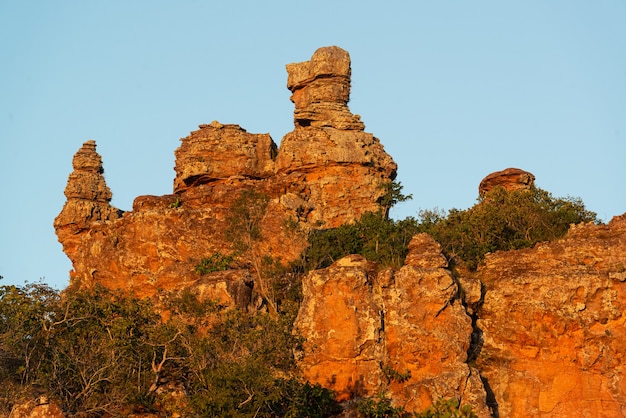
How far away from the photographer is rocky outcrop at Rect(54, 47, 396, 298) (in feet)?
143

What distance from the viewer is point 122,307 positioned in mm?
36031

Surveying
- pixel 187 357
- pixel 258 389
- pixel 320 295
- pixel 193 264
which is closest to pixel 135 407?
pixel 187 357

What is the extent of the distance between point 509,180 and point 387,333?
46.3ft

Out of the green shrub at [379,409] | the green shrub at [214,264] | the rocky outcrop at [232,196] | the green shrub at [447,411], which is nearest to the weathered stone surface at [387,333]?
the green shrub at [379,409]

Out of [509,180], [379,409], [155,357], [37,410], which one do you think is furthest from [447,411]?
[509,180]

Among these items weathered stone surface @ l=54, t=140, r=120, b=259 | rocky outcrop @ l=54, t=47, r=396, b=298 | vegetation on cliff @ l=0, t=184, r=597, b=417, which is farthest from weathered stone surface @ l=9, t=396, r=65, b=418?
weathered stone surface @ l=54, t=140, r=120, b=259

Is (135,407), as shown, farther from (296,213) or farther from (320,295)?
(296,213)

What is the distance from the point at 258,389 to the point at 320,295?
4.44 m

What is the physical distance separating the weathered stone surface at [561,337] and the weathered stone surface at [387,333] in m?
1.67

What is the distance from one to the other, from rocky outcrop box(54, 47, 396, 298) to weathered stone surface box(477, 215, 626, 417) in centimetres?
867

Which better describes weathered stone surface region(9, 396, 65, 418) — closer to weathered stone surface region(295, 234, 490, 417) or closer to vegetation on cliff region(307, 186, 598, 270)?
weathered stone surface region(295, 234, 490, 417)

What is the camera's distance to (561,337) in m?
35.7

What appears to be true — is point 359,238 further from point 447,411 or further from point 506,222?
point 447,411

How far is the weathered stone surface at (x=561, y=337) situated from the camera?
115 feet
